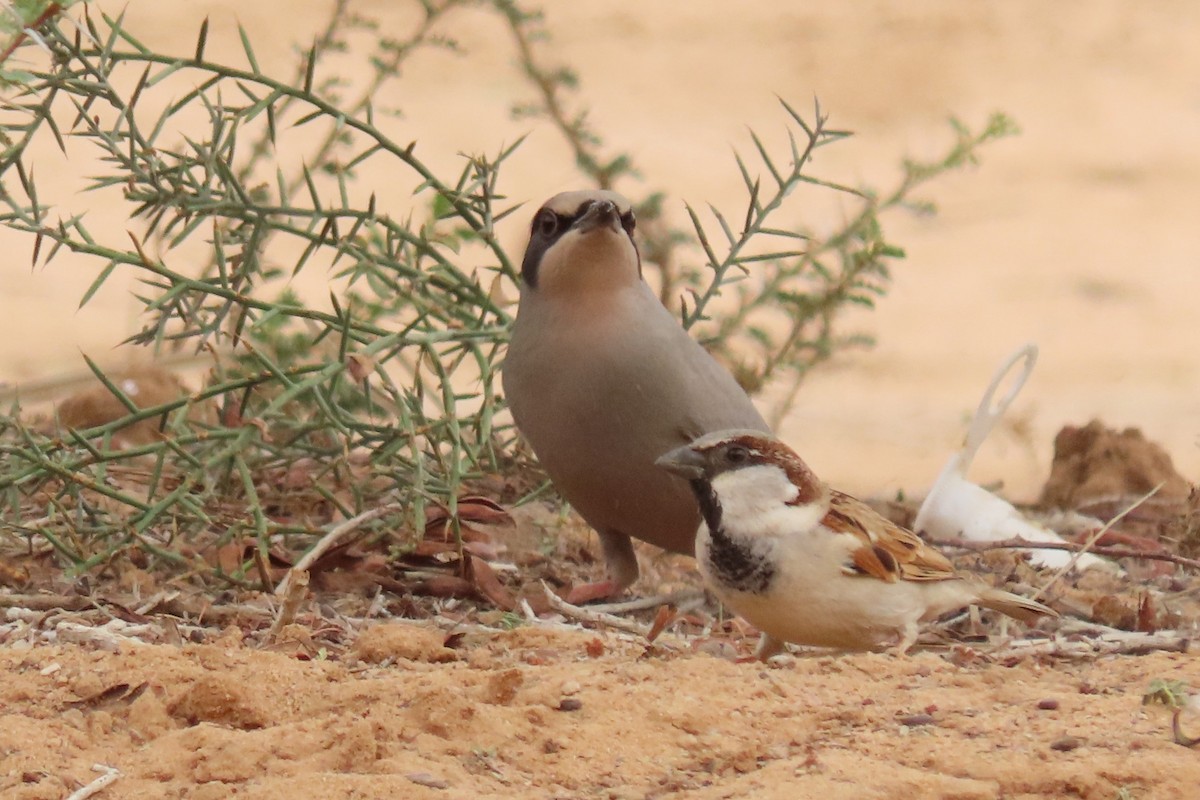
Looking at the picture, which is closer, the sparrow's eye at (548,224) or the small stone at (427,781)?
the small stone at (427,781)

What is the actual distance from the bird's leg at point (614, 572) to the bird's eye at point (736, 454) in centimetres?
94

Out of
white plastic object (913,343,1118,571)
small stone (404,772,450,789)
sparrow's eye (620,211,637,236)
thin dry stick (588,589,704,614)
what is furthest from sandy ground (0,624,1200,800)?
white plastic object (913,343,1118,571)

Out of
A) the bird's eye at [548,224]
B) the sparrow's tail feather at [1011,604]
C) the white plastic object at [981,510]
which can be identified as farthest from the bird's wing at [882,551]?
the white plastic object at [981,510]

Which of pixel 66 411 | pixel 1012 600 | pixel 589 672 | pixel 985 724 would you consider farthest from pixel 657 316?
pixel 66 411

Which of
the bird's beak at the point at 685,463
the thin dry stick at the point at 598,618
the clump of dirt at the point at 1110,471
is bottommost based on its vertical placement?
the thin dry stick at the point at 598,618

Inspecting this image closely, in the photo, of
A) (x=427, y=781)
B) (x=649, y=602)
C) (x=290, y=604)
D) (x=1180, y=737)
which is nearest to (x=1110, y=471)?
(x=649, y=602)

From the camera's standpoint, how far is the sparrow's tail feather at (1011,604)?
3.98 meters

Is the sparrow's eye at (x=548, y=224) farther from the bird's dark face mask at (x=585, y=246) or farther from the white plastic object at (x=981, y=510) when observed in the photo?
the white plastic object at (x=981, y=510)

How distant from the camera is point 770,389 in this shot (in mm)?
7043

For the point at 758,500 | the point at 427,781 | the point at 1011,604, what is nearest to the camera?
the point at 427,781

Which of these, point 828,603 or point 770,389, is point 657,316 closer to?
point 828,603

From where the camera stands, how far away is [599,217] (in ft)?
14.6

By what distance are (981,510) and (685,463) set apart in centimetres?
202

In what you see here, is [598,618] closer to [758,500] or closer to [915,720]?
[758,500]
